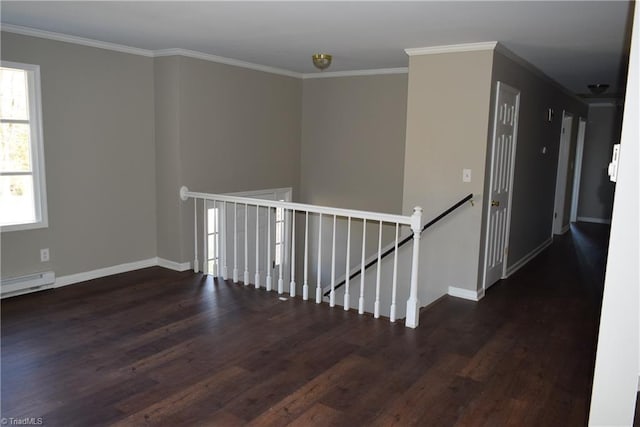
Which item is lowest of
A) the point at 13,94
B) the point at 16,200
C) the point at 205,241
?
the point at 205,241

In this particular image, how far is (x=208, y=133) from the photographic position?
5453mm

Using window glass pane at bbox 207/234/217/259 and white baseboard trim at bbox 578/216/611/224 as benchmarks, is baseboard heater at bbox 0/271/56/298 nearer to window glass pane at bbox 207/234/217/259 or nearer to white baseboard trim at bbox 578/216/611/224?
window glass pane at bbox 207/234/217/259

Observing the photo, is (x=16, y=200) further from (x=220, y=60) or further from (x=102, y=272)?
(x=220, y=60)

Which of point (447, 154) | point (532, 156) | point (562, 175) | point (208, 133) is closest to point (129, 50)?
point (208, 133)

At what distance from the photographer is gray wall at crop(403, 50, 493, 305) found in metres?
→ 4.45

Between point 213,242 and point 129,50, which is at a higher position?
point 129,50

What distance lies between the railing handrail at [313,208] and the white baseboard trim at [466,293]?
91cm

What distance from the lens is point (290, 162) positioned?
6.75 metres

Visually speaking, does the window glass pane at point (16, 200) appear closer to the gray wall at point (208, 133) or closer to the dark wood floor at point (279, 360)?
the dark wood floor at point (279, 360)

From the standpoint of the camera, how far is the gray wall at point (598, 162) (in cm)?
930

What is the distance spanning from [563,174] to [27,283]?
25.4ft

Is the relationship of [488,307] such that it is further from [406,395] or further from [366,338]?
[406,395]

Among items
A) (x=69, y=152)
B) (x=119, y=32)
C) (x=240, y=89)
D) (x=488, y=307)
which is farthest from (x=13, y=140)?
(x=488, y=307)

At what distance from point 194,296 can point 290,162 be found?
9.15ft
